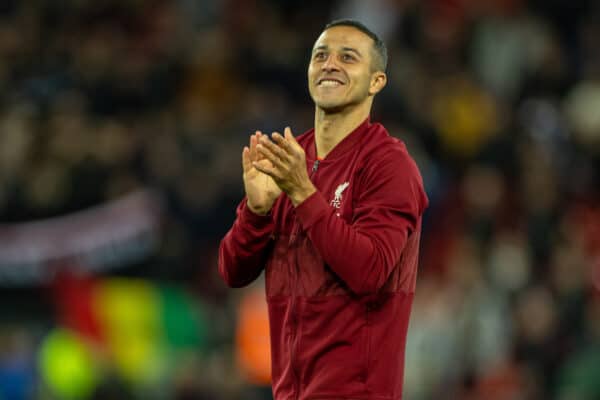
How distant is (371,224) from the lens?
3.95 meters

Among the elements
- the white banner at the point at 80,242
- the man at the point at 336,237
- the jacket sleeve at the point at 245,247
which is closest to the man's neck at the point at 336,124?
the man at the point at 336,237

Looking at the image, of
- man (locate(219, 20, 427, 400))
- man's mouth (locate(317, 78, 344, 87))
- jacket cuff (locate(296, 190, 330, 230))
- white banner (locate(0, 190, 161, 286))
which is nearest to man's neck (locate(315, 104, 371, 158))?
man (locate(219, 20, 427, 400))

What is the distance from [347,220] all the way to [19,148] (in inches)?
292

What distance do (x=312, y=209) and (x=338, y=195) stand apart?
286 mm

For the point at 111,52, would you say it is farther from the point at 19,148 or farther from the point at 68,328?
the point at 68,328

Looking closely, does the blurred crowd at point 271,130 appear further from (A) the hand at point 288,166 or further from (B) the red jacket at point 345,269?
(A) the hand at point 288,166

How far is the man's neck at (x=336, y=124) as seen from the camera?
168 inches

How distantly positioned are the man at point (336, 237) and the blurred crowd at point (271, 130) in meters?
5.30

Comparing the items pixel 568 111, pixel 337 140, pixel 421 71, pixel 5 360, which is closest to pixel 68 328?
pixel 5 360

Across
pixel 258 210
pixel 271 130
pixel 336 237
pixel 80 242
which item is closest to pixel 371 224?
pixel 336 237

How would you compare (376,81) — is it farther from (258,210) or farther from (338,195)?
(258,210)

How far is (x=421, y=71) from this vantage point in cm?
1220

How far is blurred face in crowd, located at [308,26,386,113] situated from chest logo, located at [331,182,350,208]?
27 centimetres

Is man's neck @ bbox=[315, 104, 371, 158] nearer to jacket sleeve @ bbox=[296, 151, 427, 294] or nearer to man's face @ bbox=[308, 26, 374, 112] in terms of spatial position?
man's face @ bbox=[308, 26, 374, 112]
